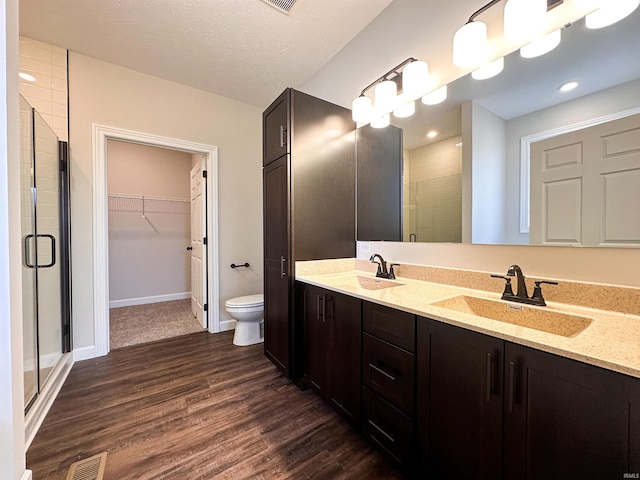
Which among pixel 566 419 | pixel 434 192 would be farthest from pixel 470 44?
pixel 566 419

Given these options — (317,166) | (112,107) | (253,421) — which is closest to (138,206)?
(112,107)

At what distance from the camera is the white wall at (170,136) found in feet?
7.59

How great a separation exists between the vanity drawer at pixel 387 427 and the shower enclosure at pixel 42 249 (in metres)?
1.98

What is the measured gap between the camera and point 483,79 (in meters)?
1.42

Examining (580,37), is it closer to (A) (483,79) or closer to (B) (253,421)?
(A) (483,79)

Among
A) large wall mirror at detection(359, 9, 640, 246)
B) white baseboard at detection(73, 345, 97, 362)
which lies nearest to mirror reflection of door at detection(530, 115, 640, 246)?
large wall mirror at detection(359, 9, 640, 246)

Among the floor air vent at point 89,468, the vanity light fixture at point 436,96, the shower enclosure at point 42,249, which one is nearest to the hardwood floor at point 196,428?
the floor air vent at point 89,468

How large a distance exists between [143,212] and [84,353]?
8.02 feet

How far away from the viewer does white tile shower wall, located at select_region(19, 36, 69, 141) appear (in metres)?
2.09

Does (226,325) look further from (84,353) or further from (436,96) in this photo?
(436,96)

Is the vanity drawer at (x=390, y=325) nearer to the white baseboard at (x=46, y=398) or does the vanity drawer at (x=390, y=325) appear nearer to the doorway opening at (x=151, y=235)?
the white baseboard at (x=46, y=398)

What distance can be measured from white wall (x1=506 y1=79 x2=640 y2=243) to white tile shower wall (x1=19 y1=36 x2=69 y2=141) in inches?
132

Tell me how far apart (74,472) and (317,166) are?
2.14 meters

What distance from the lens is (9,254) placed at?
979 millimetres
